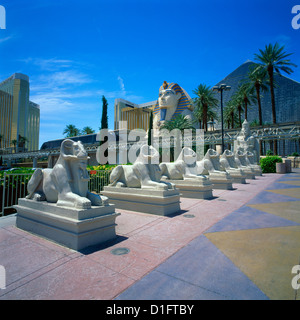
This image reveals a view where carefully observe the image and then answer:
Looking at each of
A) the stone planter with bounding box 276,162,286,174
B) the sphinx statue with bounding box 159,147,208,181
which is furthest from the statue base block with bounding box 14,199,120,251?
the stone planter with bounding box 276,162,286,174

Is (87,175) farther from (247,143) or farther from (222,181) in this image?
(247,143)

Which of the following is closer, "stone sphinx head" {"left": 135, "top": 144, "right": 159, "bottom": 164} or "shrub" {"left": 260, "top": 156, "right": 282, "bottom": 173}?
"stone sphinx head" {"left": 135, "top": 144, "right": 159, "bottom": 164}

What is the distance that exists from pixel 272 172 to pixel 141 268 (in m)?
20.9

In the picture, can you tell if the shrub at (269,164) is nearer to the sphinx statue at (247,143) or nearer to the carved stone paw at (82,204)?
the sphinx statue at (247,143)

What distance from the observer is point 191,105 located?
107 ft

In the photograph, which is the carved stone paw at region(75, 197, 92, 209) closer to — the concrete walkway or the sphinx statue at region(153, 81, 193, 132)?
the concrete walkway

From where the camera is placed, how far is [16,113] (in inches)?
2176

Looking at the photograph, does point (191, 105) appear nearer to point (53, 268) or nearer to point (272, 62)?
point (272, 62)

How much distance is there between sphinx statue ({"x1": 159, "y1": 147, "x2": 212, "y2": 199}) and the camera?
23.9ft

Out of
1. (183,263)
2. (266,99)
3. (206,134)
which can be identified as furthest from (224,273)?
(266,99)

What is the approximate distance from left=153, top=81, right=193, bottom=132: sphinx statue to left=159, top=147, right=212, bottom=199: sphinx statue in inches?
988

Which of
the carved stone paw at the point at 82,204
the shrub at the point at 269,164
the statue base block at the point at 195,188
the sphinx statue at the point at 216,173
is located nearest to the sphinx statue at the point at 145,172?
the statue base block at the point at 195,188

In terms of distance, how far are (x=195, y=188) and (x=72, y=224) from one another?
5059 mm

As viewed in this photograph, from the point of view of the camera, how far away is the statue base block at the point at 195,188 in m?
7.21
